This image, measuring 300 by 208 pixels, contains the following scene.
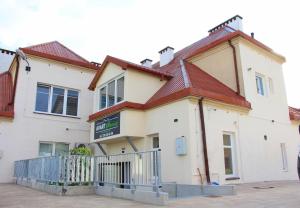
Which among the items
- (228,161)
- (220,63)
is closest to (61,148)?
(228,161)

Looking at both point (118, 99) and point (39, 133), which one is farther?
point (39, 133)

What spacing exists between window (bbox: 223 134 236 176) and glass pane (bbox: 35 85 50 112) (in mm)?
10041

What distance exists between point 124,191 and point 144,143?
411 cm

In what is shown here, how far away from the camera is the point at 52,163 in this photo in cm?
1009

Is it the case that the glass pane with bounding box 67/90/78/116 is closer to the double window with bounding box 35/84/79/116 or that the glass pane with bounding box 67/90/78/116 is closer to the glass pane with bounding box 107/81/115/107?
the double window with bounding box 35/84/79/116

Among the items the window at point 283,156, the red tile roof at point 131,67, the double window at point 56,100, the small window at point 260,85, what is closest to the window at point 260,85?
the small window at point 260,85

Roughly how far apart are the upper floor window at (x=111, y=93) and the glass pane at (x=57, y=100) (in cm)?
293

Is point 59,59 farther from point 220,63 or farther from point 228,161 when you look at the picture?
point 228,161

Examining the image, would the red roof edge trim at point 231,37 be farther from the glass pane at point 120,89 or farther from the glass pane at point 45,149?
the glass pane at point 45,149

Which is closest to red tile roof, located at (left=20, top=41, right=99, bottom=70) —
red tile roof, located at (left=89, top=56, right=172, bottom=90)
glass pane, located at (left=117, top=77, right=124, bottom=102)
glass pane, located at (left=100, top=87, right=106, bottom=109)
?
red tile roof, located at (left=89, top=56, right=172, bottom=90)

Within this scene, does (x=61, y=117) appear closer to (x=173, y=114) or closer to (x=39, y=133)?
(x=39, y=133)

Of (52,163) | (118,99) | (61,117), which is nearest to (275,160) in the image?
(118,99)

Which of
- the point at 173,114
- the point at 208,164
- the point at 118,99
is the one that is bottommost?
the point at 208,164

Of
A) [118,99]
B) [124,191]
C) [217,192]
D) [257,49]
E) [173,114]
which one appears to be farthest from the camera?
[257,49]
